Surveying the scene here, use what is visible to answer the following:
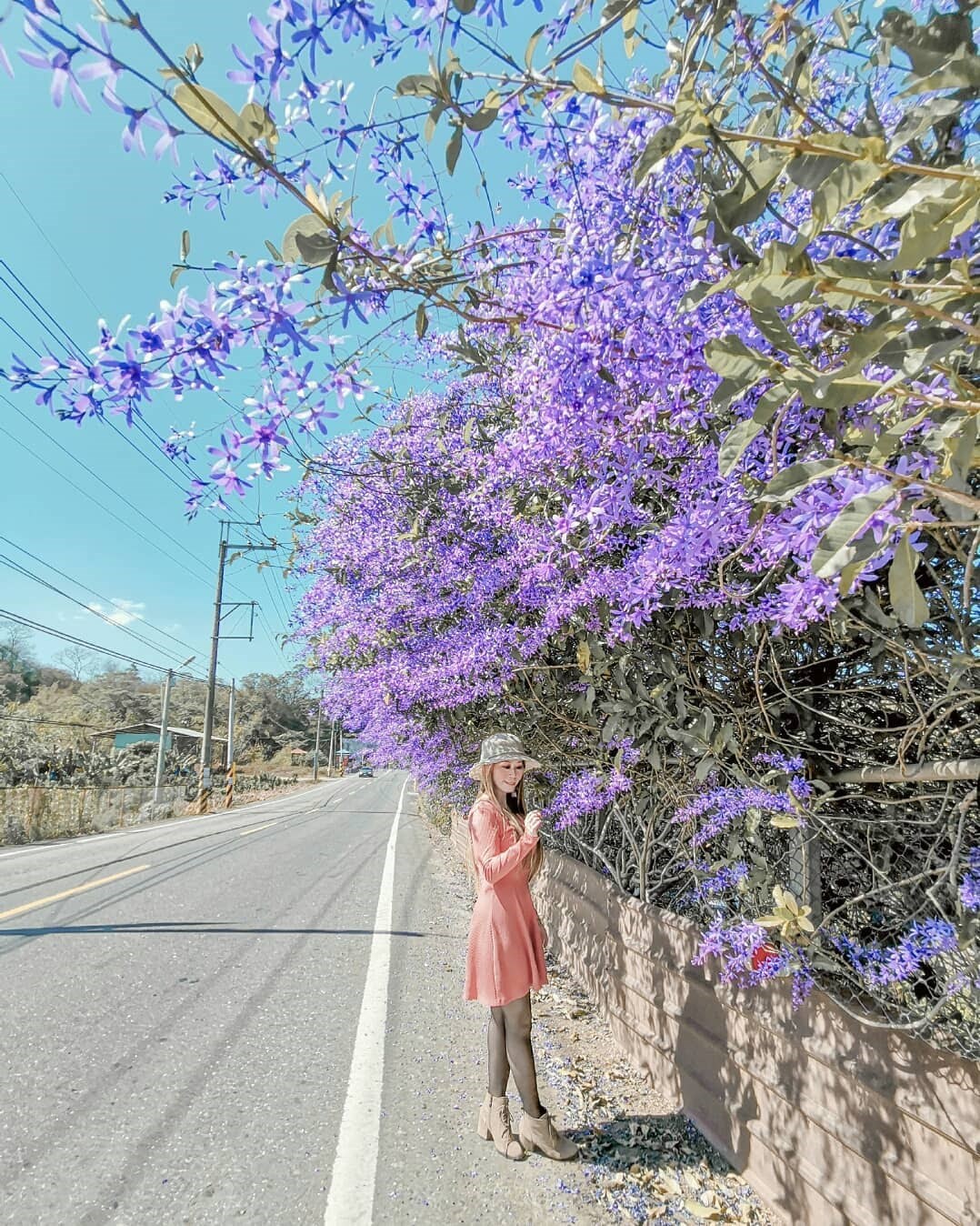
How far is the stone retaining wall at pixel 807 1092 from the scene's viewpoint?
1.85 metres

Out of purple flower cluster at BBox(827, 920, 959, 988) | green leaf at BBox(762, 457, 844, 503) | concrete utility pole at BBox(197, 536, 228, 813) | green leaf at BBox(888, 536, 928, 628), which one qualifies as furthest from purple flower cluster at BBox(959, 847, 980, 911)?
concrete utility pole at BBox(197, 536, 228, 813)

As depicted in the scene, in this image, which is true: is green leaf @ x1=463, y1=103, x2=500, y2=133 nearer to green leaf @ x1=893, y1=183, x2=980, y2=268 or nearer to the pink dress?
green leaf @ x1=893, y1=183, x2=980, y2=268

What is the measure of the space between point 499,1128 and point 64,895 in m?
7.09

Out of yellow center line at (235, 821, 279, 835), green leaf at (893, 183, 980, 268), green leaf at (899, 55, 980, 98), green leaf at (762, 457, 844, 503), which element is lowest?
yellow center line at (235, 821, 279, 835)

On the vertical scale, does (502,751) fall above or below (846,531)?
below

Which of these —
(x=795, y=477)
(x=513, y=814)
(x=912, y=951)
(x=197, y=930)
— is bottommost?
(x=197, y=930)

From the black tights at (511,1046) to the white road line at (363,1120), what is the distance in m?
0.57

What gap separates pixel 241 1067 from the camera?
→ 3.68 metres

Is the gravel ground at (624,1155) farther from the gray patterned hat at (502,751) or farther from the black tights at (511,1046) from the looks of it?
the gray patterned hat at (502,751)

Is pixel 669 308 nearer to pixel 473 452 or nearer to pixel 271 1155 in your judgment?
pixel 473 452

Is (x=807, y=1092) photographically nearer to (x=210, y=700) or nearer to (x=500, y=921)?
(x=500, y=921)

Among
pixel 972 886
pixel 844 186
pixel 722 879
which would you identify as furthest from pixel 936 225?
pixel 722 879

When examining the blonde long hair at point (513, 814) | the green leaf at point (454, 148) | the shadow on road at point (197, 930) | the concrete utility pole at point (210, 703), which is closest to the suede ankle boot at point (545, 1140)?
the blonde long hair at point (513, 814)

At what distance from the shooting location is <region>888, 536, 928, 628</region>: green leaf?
3.18 feet
